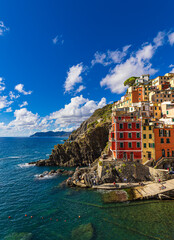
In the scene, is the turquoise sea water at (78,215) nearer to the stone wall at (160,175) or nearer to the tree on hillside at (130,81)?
the stone wall at (160,175)

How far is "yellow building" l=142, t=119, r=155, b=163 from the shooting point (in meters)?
38.3

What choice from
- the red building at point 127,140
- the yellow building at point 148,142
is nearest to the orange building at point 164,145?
the yellow building at point 148,142

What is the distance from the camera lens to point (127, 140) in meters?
39.9

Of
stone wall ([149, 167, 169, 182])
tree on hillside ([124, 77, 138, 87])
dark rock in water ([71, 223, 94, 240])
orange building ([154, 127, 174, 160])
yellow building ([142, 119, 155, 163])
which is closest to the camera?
dark rock in water ([71, 223, 94, 240])

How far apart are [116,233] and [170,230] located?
8.99 m

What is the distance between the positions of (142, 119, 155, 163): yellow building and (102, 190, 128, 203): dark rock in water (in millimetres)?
12508

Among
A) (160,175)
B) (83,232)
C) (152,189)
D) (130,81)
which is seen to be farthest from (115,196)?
(130,81)

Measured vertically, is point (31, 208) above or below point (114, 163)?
below

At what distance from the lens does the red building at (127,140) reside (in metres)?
39.5

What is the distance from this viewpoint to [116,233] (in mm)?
20859

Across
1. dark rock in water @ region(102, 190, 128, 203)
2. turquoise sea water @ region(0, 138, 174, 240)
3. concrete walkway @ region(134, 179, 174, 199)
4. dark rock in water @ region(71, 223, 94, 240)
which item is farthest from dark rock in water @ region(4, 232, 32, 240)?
concrete walkway @ region(134, 179, 174, 199)

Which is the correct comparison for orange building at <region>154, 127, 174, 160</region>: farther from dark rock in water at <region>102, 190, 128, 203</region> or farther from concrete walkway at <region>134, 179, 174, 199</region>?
dark rock in water at <region>102, 190, 128, 203</region>

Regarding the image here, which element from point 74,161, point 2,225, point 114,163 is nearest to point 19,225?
point 2,225

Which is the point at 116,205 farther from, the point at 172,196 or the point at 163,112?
the point at 163,112
